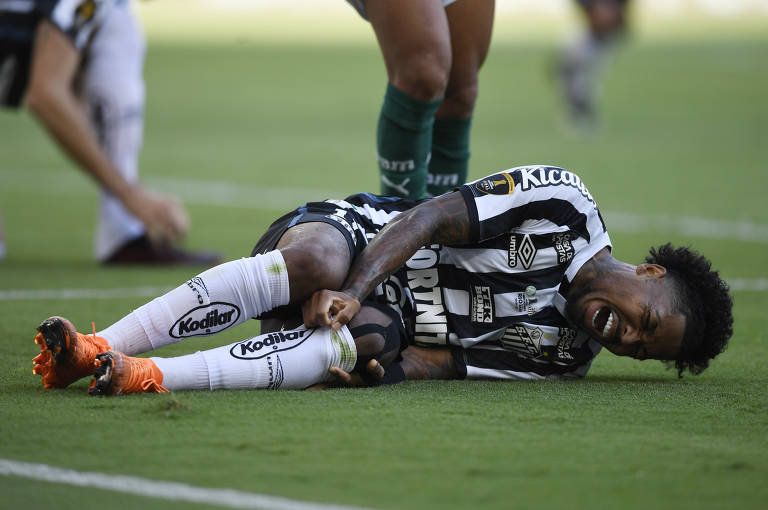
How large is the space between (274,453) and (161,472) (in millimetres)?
248

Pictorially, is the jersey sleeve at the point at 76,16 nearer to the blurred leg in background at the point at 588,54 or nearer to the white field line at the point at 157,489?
the white field line at the point at 157,489

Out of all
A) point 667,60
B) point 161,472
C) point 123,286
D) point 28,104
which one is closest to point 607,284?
point 161,472

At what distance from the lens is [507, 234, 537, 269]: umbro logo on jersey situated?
335 cm

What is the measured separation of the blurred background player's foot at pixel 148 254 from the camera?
586 cm

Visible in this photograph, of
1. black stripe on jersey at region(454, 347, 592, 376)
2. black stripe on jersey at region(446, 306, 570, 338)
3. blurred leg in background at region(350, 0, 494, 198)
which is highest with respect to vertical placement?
blurred leg in background at region(350, 0, 494, 198)

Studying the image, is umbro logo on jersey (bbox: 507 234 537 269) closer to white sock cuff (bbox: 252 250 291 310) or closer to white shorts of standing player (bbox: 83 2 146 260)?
white sock cuff (bbox: 252 250 291 310)

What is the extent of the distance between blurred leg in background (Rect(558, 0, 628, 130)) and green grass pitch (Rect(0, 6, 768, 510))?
46 cm

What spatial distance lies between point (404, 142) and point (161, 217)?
985 mm

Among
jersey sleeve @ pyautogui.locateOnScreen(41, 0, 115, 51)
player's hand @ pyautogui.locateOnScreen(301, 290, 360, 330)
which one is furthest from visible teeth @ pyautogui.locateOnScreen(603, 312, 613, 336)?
jersey sleeve @ pyautogui.locateOnScreen(41, 0, 115, 51)

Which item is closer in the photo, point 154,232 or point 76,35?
point 154,232

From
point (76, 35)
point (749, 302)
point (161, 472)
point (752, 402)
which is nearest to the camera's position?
point (161, 472)

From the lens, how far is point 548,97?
15.9 meters

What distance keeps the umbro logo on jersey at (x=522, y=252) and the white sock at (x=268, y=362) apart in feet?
1.77

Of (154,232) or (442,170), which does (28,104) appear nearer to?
(154,232)
